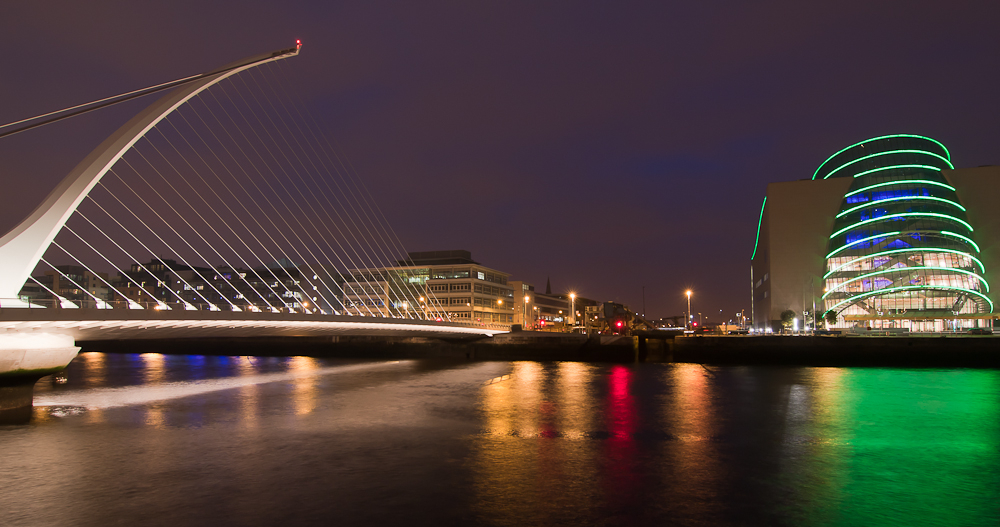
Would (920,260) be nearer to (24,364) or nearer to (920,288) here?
(920,288)

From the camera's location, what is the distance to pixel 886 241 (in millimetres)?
66000

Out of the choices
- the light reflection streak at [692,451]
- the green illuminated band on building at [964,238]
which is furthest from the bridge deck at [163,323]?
the green illuminated band on building at [964,238]

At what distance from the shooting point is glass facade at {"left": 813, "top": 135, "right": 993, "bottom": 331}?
62.7m

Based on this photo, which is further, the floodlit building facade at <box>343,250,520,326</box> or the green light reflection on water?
the floodlit building facade at <box>343,250,520,326</box>

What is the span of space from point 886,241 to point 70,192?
74499 mm

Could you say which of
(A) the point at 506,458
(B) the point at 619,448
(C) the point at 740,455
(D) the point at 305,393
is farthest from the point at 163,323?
(C) the point at 740,455

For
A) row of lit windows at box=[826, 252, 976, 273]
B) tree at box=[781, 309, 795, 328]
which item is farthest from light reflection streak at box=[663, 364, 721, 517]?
row of lit windows at box=[826, 252, 976, 273]

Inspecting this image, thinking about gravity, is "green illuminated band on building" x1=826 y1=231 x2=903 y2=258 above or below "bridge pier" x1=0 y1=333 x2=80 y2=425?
above

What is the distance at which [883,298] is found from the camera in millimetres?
65125

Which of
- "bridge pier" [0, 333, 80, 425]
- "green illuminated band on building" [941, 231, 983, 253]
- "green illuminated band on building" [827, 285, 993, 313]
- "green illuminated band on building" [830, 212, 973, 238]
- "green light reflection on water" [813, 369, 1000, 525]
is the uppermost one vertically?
"green illuminated band on building" [830, 212, 973, 238]

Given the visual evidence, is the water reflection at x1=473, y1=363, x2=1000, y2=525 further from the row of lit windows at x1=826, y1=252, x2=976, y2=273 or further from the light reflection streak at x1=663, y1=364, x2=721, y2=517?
the row of lit windows at x1=826, y1=252, x2=976, y2=273

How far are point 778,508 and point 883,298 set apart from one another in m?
67.8

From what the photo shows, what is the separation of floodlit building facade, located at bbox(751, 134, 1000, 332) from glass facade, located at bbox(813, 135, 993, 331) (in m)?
0.11

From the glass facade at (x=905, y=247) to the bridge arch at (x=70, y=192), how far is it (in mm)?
67206
